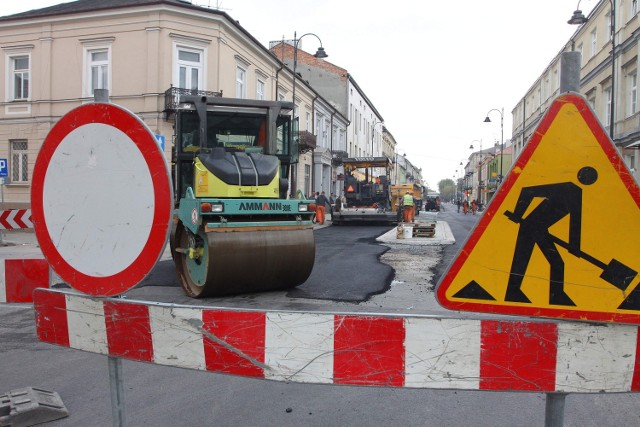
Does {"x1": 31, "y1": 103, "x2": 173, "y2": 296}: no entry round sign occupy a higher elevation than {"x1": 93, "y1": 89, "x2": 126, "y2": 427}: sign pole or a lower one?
higher

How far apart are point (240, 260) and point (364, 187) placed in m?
20.1

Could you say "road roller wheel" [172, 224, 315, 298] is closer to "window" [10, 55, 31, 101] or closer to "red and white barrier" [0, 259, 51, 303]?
"red and white barrier" [0, 259, 51, 303]

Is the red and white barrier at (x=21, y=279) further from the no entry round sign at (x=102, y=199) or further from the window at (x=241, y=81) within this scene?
the window at (x=241, y=81)

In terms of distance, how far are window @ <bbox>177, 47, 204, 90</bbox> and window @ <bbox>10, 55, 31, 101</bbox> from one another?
753 centimetres

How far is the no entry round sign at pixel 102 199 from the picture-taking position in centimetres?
218

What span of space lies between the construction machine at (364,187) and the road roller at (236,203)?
658 inches

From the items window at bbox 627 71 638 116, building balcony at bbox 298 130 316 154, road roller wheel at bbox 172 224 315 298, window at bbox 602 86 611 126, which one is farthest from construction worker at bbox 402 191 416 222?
road roller wheel at bbox 172 224 315 298

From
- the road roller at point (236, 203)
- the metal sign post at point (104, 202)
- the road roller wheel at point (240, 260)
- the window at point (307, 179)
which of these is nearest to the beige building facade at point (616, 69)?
the road roller at point (236, 203)

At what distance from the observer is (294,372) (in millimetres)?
2061

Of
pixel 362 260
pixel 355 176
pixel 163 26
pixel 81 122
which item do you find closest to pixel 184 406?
pixel 81 122

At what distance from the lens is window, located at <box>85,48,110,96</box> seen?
844 inches

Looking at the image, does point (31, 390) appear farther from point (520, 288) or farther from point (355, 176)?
point (355, 176)

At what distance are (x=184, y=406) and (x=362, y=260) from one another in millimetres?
8031

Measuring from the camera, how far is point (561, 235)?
6.26 feet
